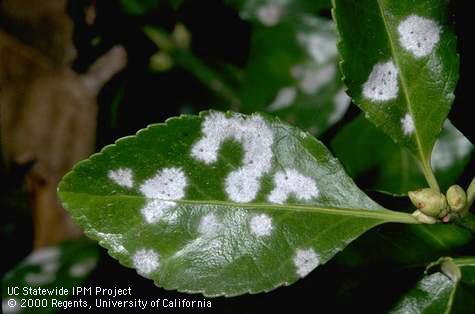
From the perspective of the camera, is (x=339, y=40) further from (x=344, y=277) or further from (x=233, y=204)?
(x=344, y=277)

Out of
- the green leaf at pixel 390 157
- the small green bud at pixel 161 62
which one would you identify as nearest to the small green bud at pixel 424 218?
the green leaf at pixel 390 157

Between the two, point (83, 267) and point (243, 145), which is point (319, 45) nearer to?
point (243, 145)

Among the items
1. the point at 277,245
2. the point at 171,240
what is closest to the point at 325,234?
the point at 277,245

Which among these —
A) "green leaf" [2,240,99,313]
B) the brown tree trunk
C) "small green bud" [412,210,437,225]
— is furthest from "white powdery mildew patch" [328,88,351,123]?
the brown tree trunk

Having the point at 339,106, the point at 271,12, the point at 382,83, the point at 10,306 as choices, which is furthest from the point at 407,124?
the point at 10,306

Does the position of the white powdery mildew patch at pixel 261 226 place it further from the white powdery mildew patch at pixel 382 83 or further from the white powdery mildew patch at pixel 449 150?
the white powdery mildew patch at pixel 449 150

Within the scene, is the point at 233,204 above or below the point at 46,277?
above

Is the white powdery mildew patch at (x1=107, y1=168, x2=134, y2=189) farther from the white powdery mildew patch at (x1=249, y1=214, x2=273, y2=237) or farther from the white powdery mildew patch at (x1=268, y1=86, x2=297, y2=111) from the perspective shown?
the white powdery mildew patch at (x1=268, y1=86, x2=297, y2=111)

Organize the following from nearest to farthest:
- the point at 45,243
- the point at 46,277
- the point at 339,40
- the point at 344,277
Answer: the point at 339,40
the point at 344,277
the point at 46,277
the point at 45,243
